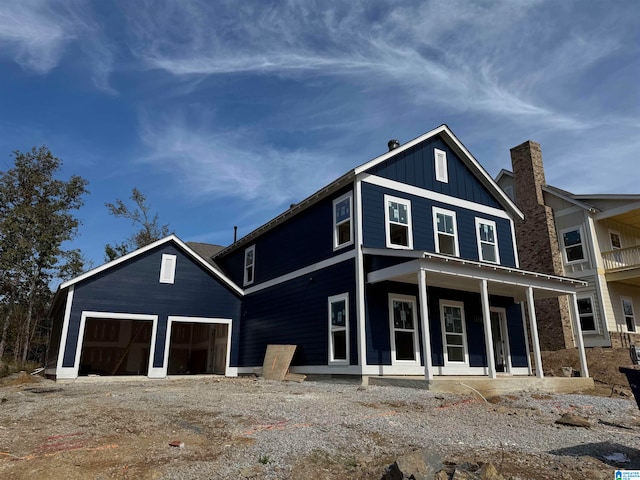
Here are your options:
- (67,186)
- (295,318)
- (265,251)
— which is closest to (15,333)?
(67,186)

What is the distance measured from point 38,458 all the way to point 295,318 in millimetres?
11268

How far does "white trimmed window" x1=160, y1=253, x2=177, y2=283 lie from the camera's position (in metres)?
Result: 18.5

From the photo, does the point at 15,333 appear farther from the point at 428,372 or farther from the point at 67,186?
the point at 428,372

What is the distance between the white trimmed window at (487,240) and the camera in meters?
16.6

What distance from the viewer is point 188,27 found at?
38.0ft

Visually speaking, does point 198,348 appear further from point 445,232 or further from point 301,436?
point 301,436

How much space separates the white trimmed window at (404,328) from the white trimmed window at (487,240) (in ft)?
15.0

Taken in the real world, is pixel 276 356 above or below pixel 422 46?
below

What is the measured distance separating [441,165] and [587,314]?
10.7 m

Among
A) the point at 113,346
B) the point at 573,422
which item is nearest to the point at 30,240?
the point at 113,346

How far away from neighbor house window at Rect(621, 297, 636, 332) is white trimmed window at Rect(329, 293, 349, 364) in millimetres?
15271

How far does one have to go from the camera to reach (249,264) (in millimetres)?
20375

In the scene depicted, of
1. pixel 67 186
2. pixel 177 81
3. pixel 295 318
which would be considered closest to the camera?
pixel 177 81

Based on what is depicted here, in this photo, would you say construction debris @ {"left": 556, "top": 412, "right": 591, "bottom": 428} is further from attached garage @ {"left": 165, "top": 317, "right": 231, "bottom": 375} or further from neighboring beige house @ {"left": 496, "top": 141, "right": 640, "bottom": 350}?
attached garage @ {"left": 165, "top": 317, "right": 231, "bottom": 375}
